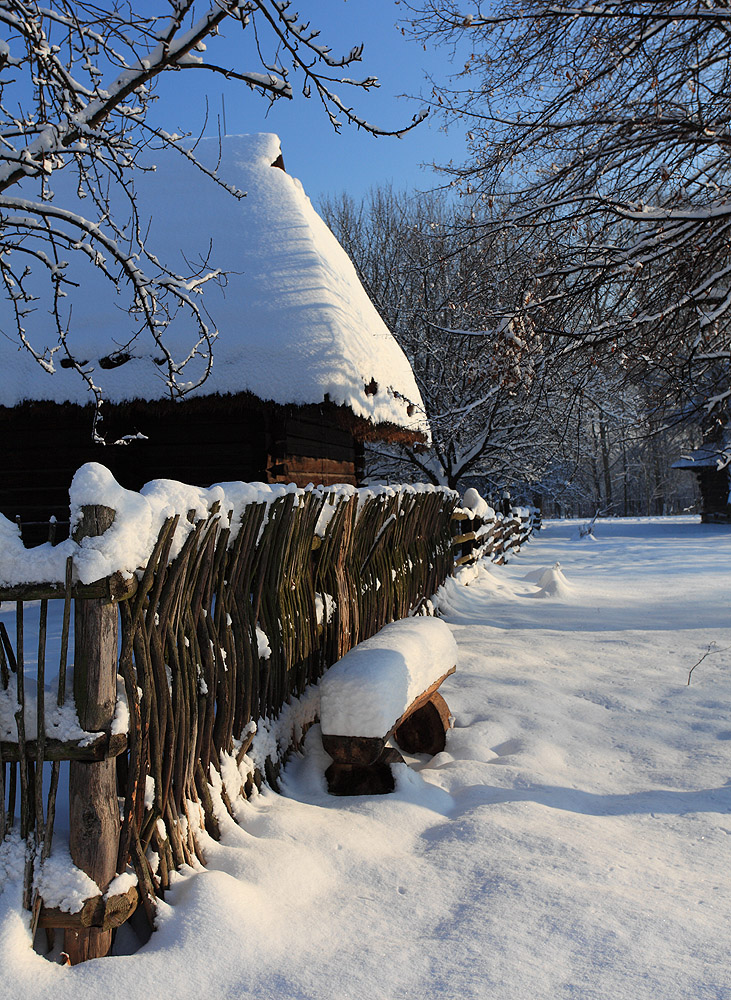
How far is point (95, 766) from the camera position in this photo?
6.14 ft

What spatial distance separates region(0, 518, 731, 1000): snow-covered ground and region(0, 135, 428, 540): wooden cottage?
3.87 m

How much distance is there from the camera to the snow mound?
9.57 feet

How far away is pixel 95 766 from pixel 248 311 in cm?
623

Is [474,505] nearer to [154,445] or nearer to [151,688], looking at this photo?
[154,445]

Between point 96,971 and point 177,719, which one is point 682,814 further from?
point 96,971

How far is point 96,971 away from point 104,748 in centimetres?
51

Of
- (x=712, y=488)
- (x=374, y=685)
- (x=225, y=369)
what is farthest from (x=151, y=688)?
(x=712, y=488)

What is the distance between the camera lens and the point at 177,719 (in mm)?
2207

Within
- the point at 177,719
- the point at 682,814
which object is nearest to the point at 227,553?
the point at 177,719

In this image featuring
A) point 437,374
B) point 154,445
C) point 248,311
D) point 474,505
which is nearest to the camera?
point 248,311

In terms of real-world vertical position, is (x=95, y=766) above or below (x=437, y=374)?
below

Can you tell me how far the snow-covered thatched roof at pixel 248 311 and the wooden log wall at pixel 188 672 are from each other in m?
3.49

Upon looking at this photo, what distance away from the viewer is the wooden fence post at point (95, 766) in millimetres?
1834

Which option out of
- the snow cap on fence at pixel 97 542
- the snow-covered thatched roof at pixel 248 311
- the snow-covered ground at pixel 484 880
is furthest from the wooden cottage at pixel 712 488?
the snow cap on fence at pixel 97 542
